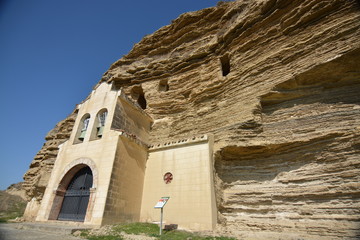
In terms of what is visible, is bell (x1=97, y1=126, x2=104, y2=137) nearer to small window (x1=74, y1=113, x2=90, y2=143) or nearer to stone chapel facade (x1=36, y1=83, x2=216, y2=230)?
stone chapel facade (x1=36, y1=83, x2=216, y2=230)

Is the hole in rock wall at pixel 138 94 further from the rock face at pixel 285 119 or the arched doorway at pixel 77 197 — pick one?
the arched doorway at pixel 77 197

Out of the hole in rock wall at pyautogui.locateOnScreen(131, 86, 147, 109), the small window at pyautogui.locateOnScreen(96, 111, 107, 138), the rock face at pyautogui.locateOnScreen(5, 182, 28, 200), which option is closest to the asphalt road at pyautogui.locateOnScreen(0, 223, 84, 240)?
the small window at pyautogui.locateOnScreen(96, 111, 107, 138)

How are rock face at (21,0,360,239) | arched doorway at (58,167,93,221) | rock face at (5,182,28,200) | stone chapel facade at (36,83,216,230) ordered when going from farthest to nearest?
rock face at (5,182,28,200) → arched doorway at (58,167,93,221) → stone chapel facade at (36,83,216,230) → rock face at (21,0,360,239)

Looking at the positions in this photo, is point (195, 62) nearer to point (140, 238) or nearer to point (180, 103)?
point (180, 103)

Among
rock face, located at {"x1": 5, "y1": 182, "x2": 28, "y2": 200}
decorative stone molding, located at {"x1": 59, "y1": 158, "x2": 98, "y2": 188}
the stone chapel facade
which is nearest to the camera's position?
the stone chapel facade

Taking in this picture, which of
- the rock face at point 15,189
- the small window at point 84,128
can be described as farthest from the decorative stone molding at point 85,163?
the rock face at point 15,189

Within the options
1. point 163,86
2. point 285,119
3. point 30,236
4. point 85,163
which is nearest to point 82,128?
point 85,163

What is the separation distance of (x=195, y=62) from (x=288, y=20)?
6294 mm

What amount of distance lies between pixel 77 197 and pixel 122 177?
276 centimetres

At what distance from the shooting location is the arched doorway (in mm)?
9672

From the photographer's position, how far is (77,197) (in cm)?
1010

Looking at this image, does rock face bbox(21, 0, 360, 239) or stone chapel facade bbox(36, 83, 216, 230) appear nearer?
rock face bbox(21, 0, 360, 239)

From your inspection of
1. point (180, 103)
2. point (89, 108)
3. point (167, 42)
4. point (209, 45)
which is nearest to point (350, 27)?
point (209, 45)

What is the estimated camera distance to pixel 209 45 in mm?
14008
